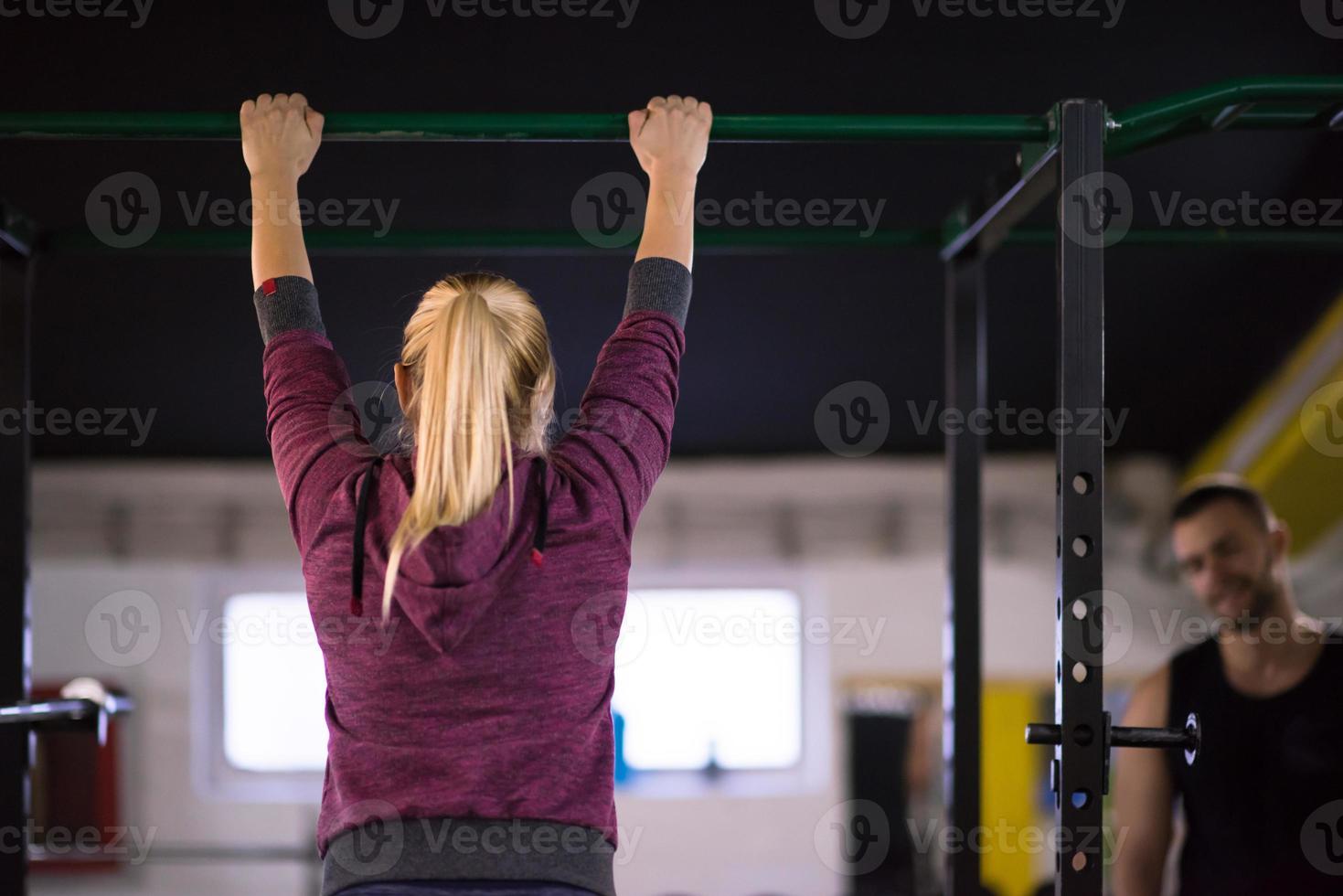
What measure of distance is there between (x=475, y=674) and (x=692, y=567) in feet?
18.2

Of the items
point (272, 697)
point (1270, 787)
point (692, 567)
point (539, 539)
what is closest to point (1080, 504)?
point (539, 539)

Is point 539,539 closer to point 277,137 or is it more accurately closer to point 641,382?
point 641,382

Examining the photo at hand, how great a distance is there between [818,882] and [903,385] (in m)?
2.88

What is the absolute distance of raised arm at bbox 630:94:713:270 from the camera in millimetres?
1228

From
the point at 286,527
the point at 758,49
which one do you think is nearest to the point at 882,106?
the point at 758,49

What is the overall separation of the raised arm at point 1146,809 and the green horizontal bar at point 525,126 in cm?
141

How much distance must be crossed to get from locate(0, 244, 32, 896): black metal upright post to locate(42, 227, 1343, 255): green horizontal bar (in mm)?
118

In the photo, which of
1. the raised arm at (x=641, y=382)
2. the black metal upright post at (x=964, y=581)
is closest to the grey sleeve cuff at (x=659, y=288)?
the raised arm at (x=641, y=382)

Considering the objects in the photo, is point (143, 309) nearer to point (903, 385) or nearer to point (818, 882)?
point (903, 385)

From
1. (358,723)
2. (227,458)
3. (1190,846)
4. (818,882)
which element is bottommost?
(818,882)

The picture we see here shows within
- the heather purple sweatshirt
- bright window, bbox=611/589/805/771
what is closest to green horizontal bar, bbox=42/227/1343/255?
the heather purple sweatshirt

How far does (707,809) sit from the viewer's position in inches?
253

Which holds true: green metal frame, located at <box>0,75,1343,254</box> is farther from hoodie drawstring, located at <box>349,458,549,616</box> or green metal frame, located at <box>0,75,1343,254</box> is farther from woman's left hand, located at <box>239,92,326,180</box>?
hoodie drawstring, located at <box>349,458,549,616</box>

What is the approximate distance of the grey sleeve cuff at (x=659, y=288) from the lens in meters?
1.15
